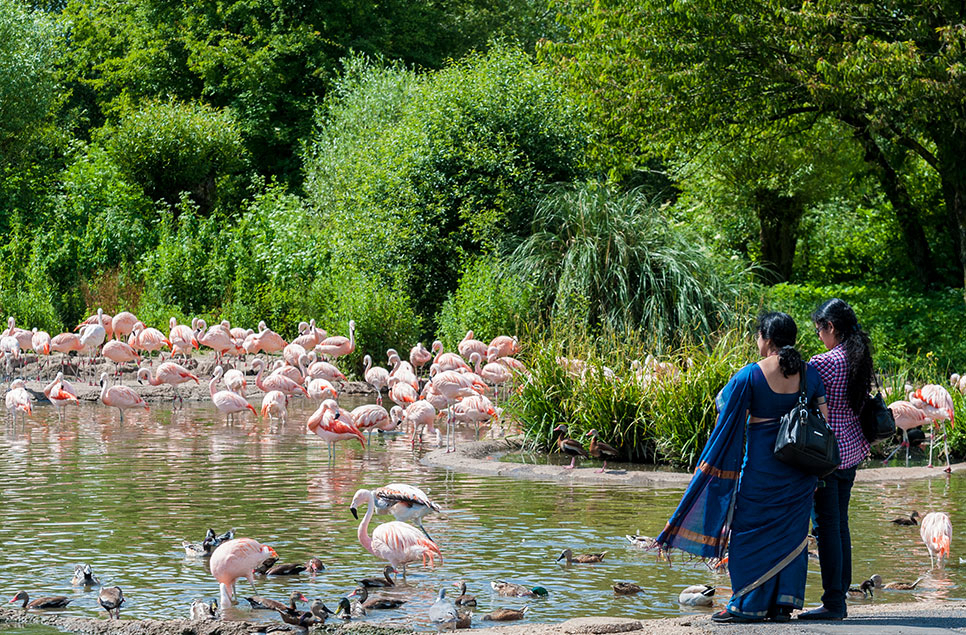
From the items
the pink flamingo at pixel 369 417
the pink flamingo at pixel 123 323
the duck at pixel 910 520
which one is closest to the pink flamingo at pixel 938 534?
the duck at pixel 910 520

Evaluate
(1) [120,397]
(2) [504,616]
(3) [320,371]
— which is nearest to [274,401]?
(1) [120,397]

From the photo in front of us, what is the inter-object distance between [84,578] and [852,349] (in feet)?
15.1

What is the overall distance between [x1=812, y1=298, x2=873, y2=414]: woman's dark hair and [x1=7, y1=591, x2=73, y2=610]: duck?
441 centimetres

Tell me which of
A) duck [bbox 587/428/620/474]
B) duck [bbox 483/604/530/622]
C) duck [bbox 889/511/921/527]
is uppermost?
duck [bbox 587/428/620/474]

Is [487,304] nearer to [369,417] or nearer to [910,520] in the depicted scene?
[369,417]

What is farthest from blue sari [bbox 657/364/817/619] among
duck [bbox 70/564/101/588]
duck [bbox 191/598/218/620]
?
duck [bbox 70/564/101/588]

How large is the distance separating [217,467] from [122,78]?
90.9 ft

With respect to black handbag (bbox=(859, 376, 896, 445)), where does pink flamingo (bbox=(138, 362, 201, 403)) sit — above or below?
above

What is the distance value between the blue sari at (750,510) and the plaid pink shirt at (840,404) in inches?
12.0

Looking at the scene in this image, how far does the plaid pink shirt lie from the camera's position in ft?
19.8

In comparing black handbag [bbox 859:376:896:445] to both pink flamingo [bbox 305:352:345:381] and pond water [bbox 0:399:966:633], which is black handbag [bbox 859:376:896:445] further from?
pink flamingo [bbox 305:352:345:381]

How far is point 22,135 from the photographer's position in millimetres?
30953

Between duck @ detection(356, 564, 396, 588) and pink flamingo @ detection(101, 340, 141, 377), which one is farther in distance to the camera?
pink flamingo @ detection(101, 340, 141, 377)

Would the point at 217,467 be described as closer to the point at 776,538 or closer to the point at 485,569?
the point at 485,569
